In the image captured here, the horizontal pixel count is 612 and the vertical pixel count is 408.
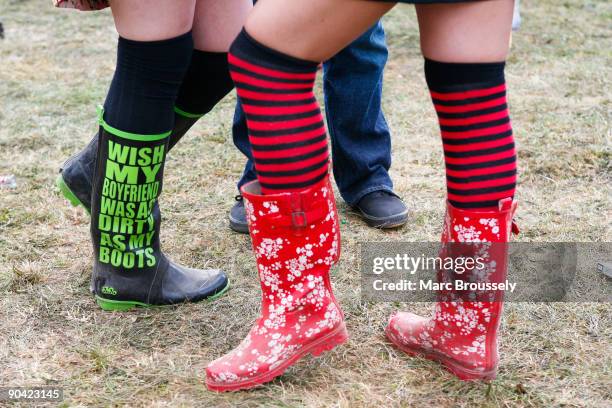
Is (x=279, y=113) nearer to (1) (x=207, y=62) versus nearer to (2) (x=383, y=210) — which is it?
(1) (x=207, y=62)

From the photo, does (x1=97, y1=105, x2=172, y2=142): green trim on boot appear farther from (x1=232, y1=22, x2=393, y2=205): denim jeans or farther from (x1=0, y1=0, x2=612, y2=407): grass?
(x1=232, y1=22, x2=393, y2=205): denim jeans

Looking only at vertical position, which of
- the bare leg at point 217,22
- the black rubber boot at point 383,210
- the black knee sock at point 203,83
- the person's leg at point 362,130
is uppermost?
the bare leg at point 217,22

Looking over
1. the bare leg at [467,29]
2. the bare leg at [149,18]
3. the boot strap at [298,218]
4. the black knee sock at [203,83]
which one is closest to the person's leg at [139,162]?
the bare leg at [149,18]

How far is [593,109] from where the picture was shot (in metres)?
2.96

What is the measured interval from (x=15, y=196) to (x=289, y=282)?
1312mm

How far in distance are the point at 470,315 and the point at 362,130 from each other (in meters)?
0.94

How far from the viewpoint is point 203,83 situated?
5.20 ft

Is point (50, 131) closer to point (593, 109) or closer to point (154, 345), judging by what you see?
point (154, 345)

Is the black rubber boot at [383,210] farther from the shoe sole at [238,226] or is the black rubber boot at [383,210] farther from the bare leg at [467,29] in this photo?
the bare leg at [467,29]

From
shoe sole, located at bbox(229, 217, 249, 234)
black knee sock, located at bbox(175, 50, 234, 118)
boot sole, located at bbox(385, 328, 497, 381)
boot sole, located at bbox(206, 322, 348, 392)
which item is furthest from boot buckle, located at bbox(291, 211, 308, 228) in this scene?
shoe sole, located at bbox(229, 217, 249, 234)

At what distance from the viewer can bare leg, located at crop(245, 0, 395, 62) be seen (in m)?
1.08

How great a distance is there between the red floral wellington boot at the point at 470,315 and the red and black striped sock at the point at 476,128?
34 mm

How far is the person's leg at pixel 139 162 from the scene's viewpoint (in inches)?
54.7

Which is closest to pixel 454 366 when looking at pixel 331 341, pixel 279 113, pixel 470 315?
pixel 470 315
